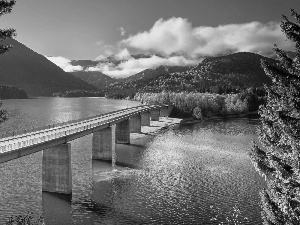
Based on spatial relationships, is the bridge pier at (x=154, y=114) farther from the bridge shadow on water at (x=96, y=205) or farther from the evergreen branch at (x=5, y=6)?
the evergreen branch at (x=5, y=6)

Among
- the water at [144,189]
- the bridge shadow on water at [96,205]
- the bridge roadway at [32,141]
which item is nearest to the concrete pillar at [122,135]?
the water at [144,189]

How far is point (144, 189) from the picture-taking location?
6028 centimetres

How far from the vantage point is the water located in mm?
49000

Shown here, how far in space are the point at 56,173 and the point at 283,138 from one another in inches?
1753

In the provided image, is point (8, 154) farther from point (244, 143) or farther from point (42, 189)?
point (244, 143)

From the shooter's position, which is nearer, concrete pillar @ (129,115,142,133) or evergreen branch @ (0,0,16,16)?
evergreen branch @ (0,0,16,16)

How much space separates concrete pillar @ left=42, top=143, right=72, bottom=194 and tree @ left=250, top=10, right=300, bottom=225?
3956cm

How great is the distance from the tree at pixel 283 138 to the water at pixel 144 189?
25321 millimetres

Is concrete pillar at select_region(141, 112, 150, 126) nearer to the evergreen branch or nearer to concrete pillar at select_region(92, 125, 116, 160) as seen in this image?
concrete pillar at select_region(92, 125, 116, 160)

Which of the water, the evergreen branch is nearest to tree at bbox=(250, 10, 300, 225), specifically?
the evergreen branch

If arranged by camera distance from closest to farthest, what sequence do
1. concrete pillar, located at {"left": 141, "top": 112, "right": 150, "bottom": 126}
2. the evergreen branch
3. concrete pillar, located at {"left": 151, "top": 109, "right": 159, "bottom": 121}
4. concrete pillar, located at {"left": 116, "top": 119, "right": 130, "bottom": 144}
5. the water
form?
the evergreen branch
the water
concrete pillar, located at {"left": 116, "top": 119, "right": 130, "bottom": 144}
concrete pillar, located at {"left": 141, "top": 112, "right": 150, "bottom": 126}
concrete pillar, located at {"left": 151, "top": 109, "right": 159, "bottom": 121}

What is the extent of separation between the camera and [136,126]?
134000 millimetres

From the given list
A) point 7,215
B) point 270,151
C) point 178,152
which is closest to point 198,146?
point 178,152

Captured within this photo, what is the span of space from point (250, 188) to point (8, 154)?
41.4m
